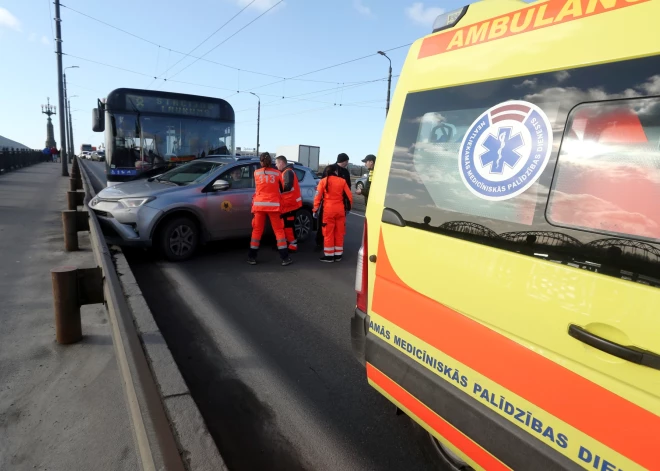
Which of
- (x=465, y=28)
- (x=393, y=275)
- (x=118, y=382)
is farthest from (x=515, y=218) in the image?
(x=118, y=382)

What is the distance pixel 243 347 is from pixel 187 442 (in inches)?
62.1

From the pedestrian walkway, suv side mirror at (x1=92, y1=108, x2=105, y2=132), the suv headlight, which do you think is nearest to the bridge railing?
suv side mirror at (x1=92, y1=108, x2=105, y2=132)

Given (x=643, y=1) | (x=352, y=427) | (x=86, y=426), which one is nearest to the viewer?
(x=643, y=1)

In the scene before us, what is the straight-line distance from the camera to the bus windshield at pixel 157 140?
9.59m

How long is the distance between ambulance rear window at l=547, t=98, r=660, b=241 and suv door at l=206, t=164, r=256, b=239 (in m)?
5.78

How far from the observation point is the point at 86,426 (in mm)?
2617

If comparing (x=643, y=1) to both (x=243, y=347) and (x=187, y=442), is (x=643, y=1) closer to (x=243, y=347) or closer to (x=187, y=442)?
(x=187, y=442)

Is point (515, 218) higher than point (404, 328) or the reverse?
higher

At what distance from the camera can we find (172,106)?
10.0 meters

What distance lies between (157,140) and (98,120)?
4.64 feet

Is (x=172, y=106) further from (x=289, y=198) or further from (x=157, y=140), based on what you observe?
(x=289, y=198)

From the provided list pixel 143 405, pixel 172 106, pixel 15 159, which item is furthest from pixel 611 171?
pixel 15 159

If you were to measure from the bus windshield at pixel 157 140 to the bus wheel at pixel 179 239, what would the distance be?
414 cm

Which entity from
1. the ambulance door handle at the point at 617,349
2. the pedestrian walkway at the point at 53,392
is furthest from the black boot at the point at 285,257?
the ambulance door handle at the point at 617,349
